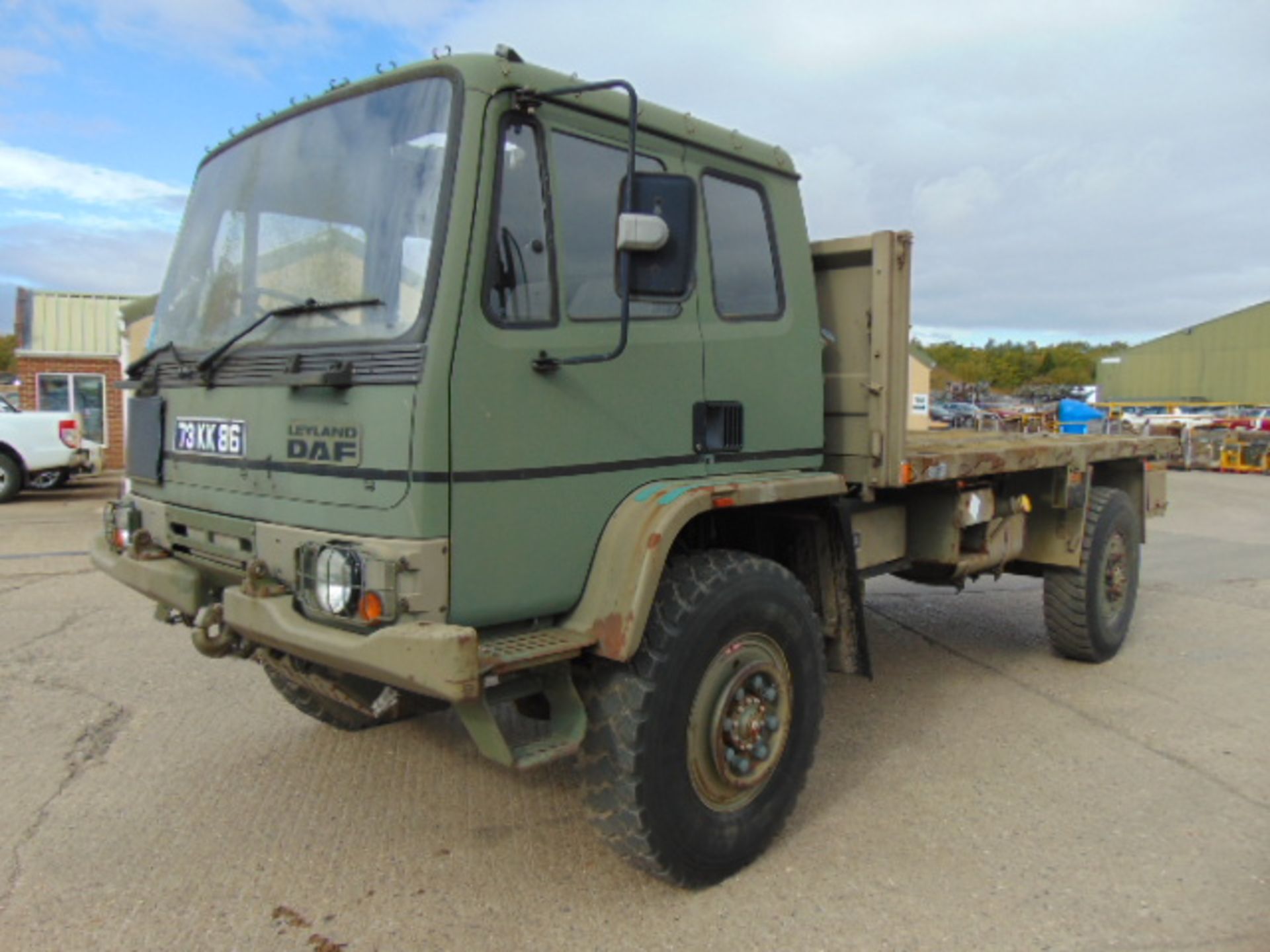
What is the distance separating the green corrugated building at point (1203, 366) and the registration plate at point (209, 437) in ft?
167

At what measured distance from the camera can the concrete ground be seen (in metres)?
3.21

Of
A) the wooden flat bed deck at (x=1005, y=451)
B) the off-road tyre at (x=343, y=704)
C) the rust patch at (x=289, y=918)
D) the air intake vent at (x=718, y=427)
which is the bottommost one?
the rust patch at (x=289, y=918)

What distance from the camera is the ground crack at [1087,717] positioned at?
4344 millimetres

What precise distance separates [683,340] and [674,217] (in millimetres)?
563

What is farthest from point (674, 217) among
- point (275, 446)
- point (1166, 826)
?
point (1166, 826)

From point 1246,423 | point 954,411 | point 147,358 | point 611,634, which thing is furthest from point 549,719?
point 954,411

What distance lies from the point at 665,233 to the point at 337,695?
2.03m

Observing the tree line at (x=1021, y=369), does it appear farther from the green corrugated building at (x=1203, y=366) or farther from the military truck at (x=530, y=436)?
the military truck at (x=530, y=436)

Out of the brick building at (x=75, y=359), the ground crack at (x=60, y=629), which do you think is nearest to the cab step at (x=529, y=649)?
the ground crack at (x=60, y=629)

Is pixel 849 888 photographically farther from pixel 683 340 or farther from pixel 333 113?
pixel 333 113

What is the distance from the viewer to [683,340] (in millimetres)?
3498

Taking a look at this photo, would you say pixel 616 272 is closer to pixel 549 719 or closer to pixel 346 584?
pixel 346 584

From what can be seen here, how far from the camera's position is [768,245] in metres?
4.00

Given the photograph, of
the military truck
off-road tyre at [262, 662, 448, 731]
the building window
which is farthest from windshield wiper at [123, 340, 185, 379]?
the building window
